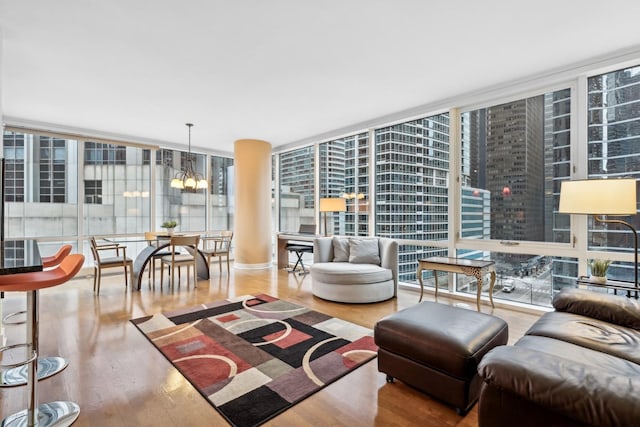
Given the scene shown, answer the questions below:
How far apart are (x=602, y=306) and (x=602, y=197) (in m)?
0.96

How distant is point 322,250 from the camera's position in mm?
4891

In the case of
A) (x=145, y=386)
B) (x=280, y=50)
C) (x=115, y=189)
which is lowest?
(x=145, y=386)

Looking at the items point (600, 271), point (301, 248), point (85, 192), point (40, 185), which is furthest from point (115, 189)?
point (600, 271)

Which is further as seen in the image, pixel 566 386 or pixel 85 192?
pixel 85 192

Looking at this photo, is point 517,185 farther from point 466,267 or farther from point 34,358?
point 34,358

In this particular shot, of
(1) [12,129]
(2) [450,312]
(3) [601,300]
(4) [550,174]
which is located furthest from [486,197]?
(1) [12,129]

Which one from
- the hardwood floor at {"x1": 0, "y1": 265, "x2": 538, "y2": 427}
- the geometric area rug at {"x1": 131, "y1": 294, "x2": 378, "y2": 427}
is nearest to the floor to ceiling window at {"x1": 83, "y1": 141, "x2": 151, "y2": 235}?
the hardwood floor at {"x1": 0, "y1": 265, "x2": 538, "y2": 427}

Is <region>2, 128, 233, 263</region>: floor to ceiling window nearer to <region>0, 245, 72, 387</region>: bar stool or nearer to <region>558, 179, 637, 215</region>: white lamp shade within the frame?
<region>0, 245, 72, 387</region>: bar stool

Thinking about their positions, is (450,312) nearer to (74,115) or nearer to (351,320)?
(351,320)

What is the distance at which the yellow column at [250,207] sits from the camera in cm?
655

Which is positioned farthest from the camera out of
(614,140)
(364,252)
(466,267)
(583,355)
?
(364,252)

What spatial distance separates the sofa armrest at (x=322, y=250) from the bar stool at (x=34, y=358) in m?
3.25

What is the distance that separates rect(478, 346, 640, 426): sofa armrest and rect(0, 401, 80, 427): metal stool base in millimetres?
2255

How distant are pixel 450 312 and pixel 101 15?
3579mm
